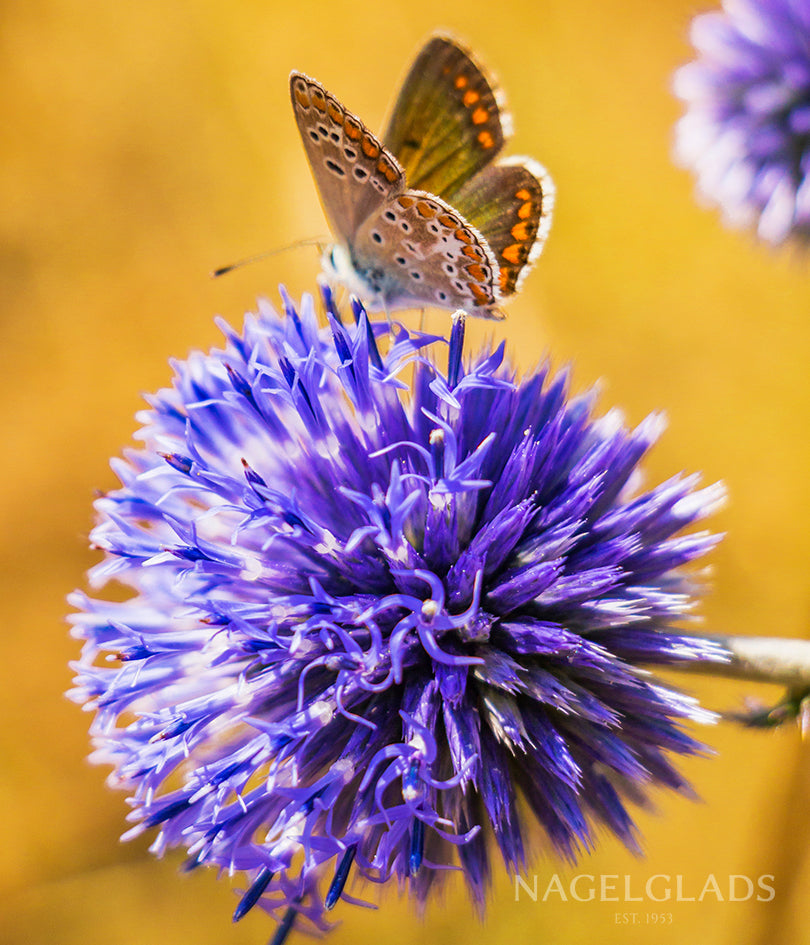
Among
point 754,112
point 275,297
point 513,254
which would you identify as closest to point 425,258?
point 513,254

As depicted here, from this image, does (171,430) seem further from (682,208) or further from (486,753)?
(682,208)

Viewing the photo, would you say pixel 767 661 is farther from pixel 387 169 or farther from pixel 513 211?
pixel 387 169

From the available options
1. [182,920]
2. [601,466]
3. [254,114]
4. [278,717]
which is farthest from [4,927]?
[254,114]

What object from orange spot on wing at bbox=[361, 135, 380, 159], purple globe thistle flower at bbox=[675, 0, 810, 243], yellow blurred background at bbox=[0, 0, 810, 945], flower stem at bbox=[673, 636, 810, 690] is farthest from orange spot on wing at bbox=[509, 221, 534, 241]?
yellow blurred background at bbox=[0, 0, 810, 945]

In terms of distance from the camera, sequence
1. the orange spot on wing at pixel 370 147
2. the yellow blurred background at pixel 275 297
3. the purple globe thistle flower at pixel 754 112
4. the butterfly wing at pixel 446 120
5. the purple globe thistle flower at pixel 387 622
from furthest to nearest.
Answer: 1. the yellow blurred background at pixel 275 297
2. the purple globe thistle flower at pixel 754 112
3. the butterfly wing at pixel 446 120
4. the orange spot on wing at pixel 370 147
5. the purple globe thistle flower at pixel 387 622

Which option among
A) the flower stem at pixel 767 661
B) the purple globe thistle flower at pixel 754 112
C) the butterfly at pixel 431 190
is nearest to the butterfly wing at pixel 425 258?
the butterfly at pixel 431 190

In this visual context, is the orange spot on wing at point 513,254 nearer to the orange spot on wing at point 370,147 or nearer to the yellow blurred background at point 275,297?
the orange spot on wing at point 370,147

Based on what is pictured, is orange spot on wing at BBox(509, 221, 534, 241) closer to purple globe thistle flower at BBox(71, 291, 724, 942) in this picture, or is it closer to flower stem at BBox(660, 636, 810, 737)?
purple globe thistle flower at BBox(71, 291, 724, 942)
